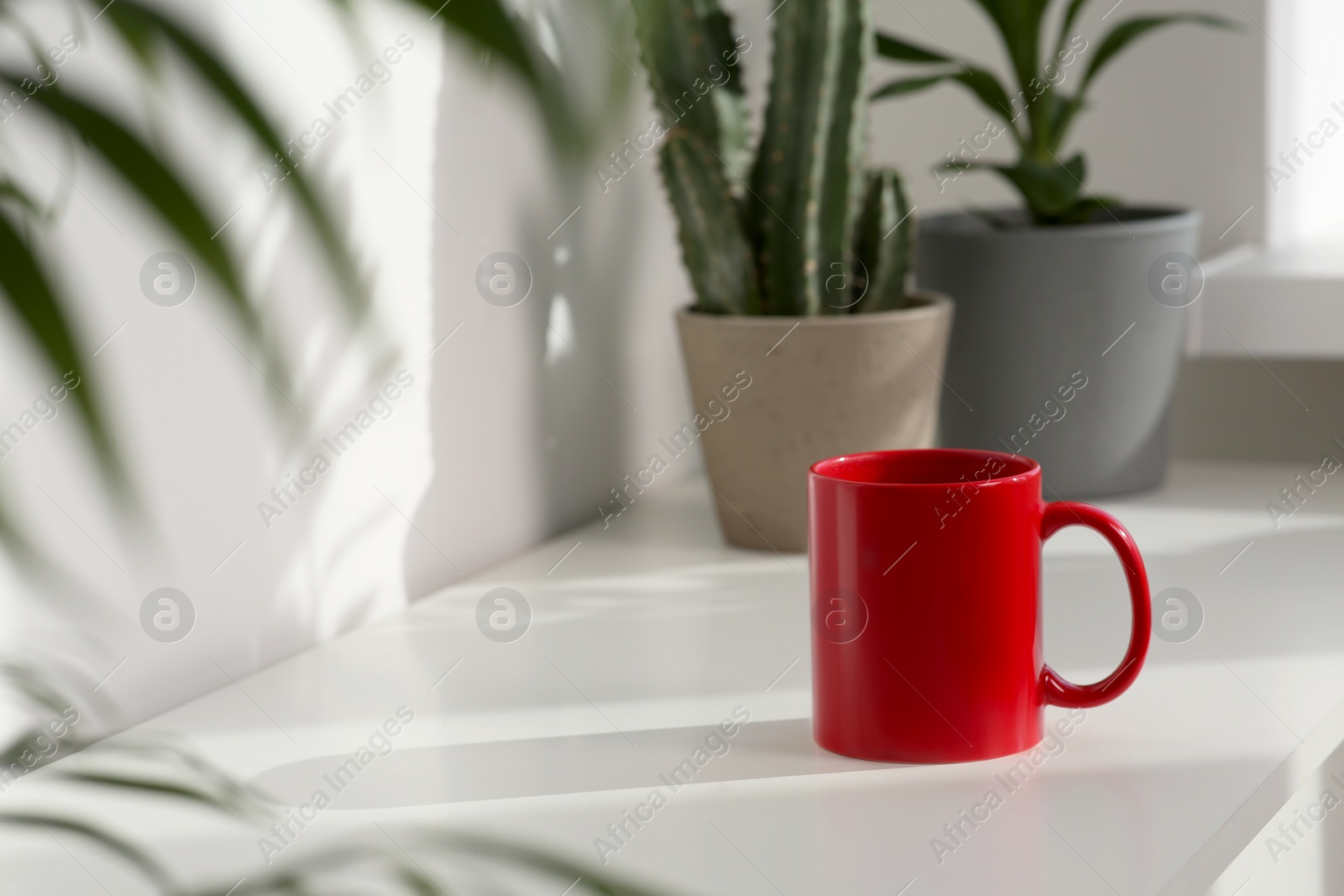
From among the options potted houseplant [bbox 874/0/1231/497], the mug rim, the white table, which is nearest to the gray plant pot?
potted houseplant [bbox 874/0/1231/497]

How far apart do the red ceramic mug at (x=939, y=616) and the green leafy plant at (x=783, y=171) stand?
1.08ft

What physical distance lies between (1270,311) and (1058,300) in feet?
0.65

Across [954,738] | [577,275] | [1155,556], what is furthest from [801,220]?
[954,738]

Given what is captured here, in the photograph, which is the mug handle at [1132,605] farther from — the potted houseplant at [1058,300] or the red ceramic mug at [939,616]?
the potted houseplant at [1058,300]

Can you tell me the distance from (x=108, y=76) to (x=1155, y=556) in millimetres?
592

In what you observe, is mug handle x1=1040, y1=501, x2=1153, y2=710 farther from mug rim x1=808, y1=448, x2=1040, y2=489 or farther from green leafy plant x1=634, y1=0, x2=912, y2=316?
green leafy plant x1=634, y1=0, x2=912, y2=316

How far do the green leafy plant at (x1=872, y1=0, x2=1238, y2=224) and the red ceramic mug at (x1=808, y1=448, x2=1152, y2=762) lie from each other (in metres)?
0.43

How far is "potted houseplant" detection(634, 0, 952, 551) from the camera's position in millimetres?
808

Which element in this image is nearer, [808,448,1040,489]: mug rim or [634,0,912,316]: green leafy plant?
[808,448,1040,489]: mug rim

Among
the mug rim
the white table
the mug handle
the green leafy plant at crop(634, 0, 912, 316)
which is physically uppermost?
the green leafy plant at crop(634, 0, 912, 316)

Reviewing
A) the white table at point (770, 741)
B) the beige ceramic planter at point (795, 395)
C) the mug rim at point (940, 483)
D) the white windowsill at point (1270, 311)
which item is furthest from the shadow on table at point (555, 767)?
the white windowsill at point (1270, 311)

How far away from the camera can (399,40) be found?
0.75 meters

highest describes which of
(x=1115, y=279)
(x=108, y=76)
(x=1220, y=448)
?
(x=108, y=76)

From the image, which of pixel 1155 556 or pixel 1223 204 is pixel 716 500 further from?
pixel 1223 204
